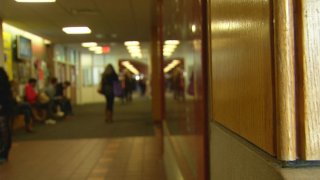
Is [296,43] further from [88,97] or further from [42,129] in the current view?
[88,97]

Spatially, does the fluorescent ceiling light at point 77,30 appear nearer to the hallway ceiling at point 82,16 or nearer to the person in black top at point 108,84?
the hallway ceiling at point 82,16

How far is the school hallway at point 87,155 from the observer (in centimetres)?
572

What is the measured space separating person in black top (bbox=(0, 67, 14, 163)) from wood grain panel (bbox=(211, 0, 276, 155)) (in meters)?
5.36

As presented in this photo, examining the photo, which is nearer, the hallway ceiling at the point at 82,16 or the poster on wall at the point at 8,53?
the hallway ceiling at the point at 82,16

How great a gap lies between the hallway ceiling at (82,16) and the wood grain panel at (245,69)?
7.60 meters

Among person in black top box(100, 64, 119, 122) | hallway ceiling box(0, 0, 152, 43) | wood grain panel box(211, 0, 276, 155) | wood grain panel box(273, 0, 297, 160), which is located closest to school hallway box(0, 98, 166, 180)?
person in black top box(100, 64, 119, 122)

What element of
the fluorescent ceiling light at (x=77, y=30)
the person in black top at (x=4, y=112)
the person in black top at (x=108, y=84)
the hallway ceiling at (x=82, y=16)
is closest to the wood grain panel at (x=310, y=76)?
the person in black top at (x=4, y=112)

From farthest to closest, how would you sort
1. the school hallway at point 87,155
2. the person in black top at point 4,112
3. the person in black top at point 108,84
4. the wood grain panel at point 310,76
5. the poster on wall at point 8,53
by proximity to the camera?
the person in black top at point 108,84, the poster on wall at point 8,53, the person in black top at point 4,112, the school hallway at point 87,155, the wood grain panel at point 310,76

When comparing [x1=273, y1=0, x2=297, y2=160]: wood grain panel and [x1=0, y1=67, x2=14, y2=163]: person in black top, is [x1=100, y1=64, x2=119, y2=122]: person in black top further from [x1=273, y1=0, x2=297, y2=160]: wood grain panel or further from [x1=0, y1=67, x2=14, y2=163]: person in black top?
[x1=273, y1=0, x2=297, y2=160]: wood grain panel

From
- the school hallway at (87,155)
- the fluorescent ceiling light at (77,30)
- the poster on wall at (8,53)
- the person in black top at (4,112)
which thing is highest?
the fluorescent ceiling light at (77,30)

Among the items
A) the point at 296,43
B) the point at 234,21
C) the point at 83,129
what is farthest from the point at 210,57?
the point at 83,129

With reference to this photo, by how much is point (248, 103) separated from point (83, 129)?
10291mm

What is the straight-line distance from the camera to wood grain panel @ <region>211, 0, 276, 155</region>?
0.96 meters

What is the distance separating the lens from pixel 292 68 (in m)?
0.88
